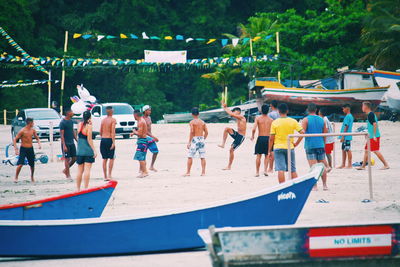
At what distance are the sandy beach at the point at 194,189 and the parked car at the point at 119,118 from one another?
25.6 ft

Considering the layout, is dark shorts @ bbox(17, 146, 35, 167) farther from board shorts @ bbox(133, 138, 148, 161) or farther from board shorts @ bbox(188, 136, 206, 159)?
board shorts @ bbox(188, 136, 206, 159)

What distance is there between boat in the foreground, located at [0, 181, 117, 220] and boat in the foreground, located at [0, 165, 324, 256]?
2.30ft

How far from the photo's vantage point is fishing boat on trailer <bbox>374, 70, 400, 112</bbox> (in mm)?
32469

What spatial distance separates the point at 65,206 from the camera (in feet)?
28.3

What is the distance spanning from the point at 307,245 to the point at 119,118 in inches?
977

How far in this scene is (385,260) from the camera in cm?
593

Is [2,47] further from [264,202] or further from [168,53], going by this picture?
[264,202]

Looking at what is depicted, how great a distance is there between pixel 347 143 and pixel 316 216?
21.7ft

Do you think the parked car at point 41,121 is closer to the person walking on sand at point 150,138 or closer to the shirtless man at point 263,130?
the person walking on sand at point 150,138

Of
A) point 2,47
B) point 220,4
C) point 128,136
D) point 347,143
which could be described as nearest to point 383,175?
point 347,143

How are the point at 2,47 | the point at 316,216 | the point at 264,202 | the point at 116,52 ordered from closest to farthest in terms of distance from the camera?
the point at 264,202 → the point at 316,216 → the point at 2,47 → the point at 116,52

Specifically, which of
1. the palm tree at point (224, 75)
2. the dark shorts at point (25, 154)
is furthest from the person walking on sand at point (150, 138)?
the palm tree at point (224, 75)

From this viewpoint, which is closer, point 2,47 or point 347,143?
point 347,143

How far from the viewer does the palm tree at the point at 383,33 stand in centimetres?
3331
